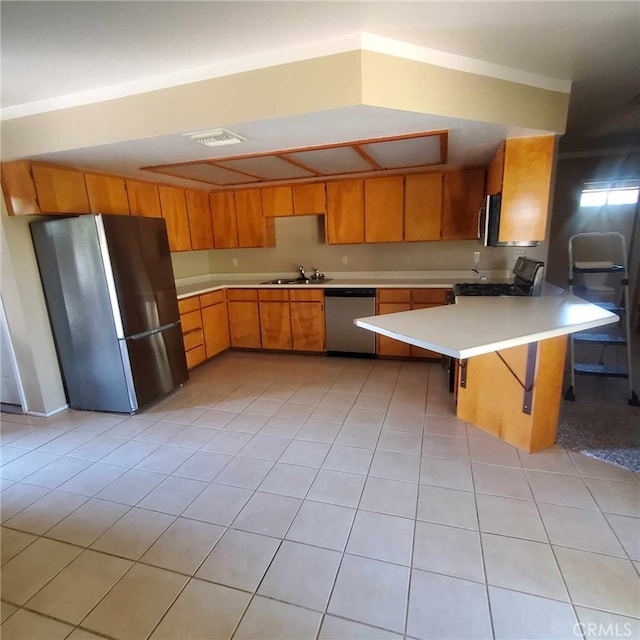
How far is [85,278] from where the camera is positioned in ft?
9.49

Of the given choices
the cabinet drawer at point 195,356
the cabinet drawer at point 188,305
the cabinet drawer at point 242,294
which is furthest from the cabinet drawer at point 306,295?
the cabinet drawer at point 195,356

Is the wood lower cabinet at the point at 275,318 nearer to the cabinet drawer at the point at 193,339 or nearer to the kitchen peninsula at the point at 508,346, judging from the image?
the cabinet drawer at the point at 193,339

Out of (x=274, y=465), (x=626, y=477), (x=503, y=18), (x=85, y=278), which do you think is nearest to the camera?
(x=503, y=18)

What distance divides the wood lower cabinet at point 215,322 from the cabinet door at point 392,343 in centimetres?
204

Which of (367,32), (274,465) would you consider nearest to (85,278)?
(274,465)

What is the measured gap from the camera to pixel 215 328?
177 inches

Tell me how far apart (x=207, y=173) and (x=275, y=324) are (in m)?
1.92

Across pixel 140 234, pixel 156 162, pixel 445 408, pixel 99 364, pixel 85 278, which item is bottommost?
pixel 445 408

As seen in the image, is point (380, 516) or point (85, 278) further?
point (85, 278)

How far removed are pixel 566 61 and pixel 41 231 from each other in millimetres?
3966

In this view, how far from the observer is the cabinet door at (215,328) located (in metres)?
4.34

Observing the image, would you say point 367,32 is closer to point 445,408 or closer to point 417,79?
point 417,79

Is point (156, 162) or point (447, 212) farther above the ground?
point (156, 162)

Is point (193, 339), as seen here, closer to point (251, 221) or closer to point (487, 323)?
point (251, 221)
